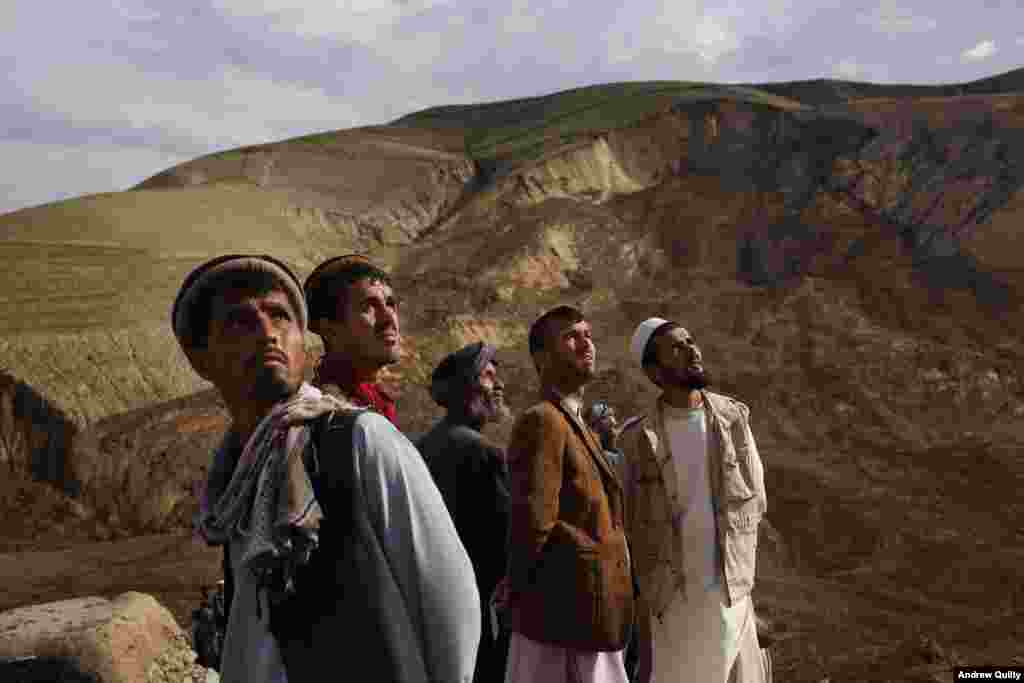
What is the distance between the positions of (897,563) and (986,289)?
12.6 metres

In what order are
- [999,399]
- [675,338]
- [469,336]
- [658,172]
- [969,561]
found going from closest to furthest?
1. [675,338]
2. [969,561]
3. [999,399]
4. [469,336]
5. [658,172]

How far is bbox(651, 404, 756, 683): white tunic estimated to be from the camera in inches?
140

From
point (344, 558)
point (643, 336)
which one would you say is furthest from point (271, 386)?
point (643, 336)

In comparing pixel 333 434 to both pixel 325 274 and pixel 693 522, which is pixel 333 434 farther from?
pixel 693 522

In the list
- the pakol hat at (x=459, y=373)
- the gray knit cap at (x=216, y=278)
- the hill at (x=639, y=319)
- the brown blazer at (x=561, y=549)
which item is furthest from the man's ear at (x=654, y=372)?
the hill at (x=639, y=319)

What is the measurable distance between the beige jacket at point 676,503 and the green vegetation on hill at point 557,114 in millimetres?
32675

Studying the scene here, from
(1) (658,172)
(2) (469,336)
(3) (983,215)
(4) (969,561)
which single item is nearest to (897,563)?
(4) (969,561)

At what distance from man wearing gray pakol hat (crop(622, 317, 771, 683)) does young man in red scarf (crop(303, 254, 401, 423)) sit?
184 cm

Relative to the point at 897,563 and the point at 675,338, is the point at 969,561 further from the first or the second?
the point at 675,338

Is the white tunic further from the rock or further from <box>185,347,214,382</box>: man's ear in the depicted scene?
the rock

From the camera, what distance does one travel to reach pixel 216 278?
1690mm

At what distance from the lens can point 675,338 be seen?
12.5 ft

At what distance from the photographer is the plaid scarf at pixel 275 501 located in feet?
4.70

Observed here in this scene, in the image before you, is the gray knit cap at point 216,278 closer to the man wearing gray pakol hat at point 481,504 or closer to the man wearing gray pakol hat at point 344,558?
the man wearing gray pakol hat at point 344,558
